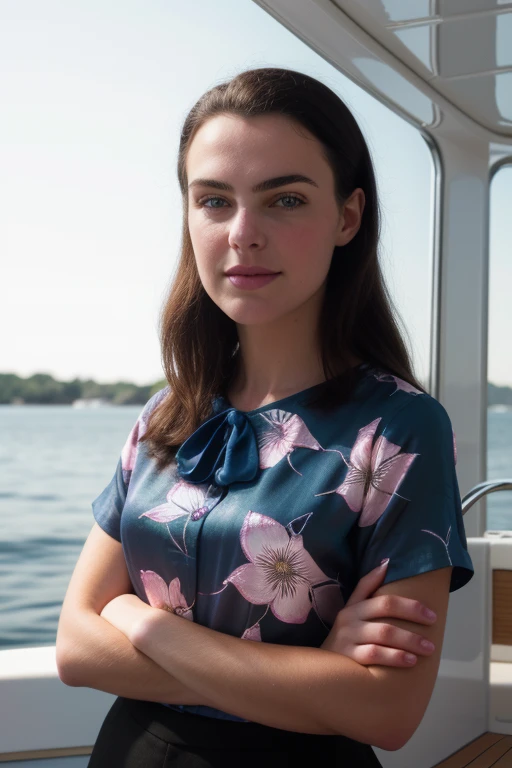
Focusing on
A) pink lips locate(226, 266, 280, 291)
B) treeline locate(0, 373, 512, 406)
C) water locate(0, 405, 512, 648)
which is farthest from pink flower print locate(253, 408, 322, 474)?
treeline locate(0, 373, 512, 406)

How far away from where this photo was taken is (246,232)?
4.39ft

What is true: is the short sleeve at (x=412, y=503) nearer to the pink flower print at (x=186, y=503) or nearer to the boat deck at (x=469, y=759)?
the pink flower print at (x=186, y=503)

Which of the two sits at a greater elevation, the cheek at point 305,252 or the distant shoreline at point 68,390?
the cheek at point 305,252

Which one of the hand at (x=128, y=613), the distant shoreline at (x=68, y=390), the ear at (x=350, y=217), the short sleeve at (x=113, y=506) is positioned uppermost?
the ear at (x=350, y=217)

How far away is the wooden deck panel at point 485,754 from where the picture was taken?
2057mm

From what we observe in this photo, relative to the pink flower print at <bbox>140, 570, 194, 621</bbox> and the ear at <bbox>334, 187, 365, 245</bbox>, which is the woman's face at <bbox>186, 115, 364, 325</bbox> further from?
the pink flower print at <bbox>140, 570, 194, 621</bbox>

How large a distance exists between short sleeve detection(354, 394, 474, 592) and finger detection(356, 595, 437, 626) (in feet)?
Result: 0.10

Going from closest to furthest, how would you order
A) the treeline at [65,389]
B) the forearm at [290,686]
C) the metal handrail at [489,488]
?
the forearm at [290,686]
the metal handrail at [489,488]
the treeline at [65,389]

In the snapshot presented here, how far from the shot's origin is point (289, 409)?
143cm

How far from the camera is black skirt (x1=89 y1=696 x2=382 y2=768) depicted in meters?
1.30

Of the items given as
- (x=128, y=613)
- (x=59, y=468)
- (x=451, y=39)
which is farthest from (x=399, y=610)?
(x=59, y=468)

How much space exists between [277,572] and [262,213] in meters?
0.55

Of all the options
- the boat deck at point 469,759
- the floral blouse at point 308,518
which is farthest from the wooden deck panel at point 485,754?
the floral blouse at point 308,518

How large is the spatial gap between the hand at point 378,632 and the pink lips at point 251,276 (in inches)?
18.7
